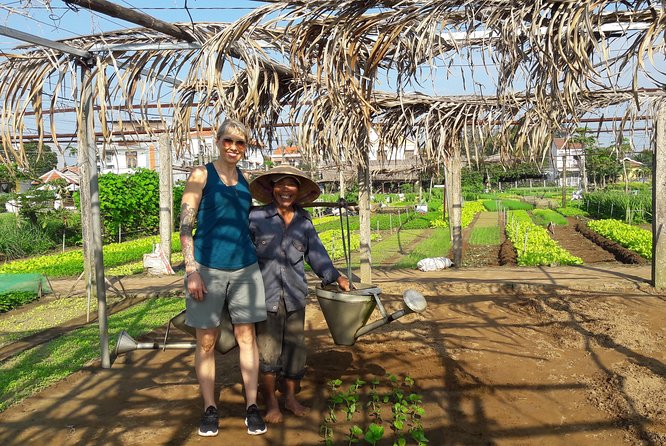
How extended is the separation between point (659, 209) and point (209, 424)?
5.99 m

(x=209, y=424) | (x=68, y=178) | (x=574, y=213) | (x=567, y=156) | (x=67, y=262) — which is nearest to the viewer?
(x=209, y=424)

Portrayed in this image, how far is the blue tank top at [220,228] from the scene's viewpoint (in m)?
3.00

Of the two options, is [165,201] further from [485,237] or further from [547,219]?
[547,219]

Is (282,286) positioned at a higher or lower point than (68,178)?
lower

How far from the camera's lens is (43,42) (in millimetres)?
3605

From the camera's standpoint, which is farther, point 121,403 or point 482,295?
point 482,295

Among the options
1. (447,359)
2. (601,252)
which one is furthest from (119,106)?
(601,252)

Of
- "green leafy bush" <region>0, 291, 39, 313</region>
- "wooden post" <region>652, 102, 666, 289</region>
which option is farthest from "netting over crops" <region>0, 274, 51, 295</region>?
"wooden post" <region>652, 102, 666, 289</region>

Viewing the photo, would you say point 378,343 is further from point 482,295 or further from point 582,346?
point 482,295

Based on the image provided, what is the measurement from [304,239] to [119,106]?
1.88 metres

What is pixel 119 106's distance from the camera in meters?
4.12

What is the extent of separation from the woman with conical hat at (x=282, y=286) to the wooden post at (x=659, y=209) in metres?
4.97

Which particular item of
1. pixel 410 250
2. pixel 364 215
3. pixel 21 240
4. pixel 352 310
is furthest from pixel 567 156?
pixel 21 240

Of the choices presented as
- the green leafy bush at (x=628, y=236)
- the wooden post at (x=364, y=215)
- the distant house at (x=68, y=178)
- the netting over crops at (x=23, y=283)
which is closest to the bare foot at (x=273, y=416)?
the distant house at (x=68, y=178)
